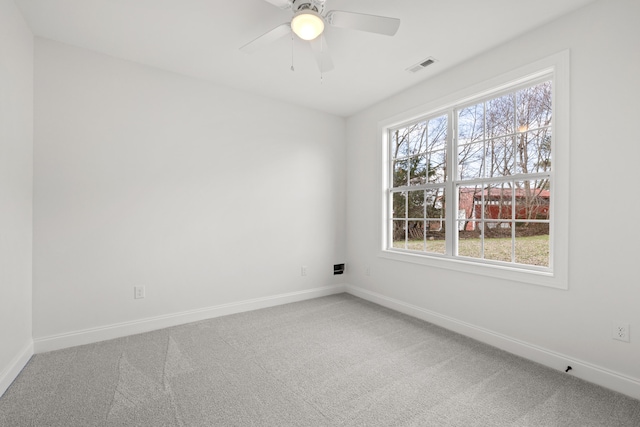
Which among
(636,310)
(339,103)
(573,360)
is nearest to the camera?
(636,310)

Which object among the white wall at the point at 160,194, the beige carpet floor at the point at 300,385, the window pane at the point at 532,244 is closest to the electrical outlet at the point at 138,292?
the white wall at the point at 160,194

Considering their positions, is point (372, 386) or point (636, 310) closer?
point (636, 310)

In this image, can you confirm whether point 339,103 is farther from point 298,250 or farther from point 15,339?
point 15,339

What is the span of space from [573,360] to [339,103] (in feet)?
11.3

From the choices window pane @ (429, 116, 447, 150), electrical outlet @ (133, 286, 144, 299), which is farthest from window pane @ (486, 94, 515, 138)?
electrical outlet @ (133, 286, 144, 299)

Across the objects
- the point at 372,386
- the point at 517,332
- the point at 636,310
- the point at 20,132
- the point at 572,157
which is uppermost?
the point at 20,132

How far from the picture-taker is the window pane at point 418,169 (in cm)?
338

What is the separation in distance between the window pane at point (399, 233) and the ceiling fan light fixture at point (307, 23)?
97.1 inches

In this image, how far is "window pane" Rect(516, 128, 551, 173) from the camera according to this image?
238 centimetres

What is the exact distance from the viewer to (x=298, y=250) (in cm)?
391

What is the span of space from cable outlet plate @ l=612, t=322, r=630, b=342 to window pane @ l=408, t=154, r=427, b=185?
1.99 metres

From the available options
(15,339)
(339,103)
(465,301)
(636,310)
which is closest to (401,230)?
(465,301)

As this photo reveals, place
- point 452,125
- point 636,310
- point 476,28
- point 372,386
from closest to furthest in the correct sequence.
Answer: point 636,310 → point 372,386 → point 476,28 → point 452,125

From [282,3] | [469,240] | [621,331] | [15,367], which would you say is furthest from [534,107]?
[15,367]
